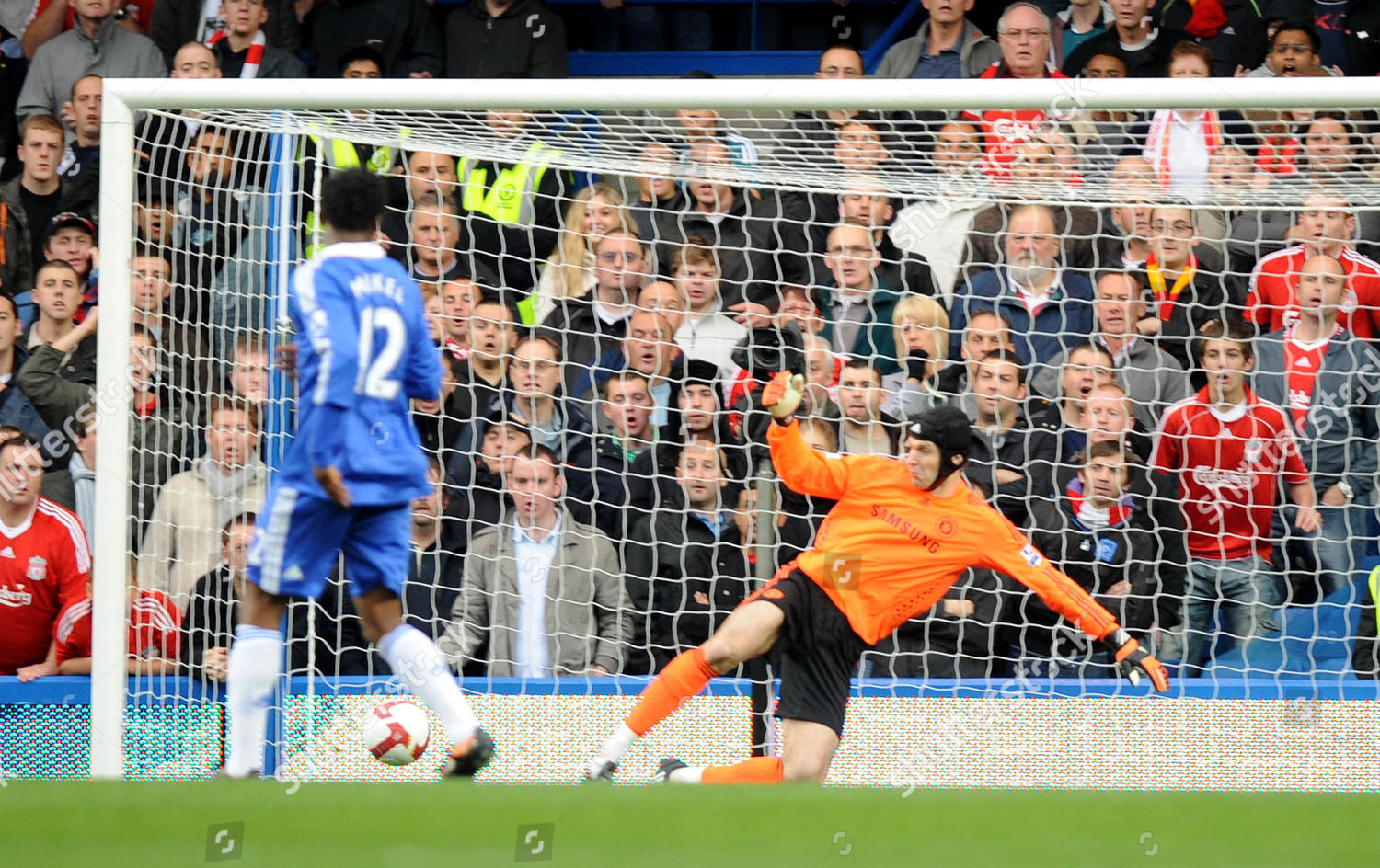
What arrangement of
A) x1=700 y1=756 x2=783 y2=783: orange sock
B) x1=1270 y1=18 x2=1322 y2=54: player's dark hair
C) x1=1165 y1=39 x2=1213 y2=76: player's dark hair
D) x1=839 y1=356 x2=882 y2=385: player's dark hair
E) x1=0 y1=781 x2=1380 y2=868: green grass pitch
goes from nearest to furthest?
x1=0 y1=781 x2=1380 y2=868: green grass pitch < x1=700 y1=756 x2=783 y2=783: orange sock < x1=839 y1=356 x2=882 y2=385: player's dark hair < x1=1165 y1=39 x2=1213 y2=76: player's dark hair < x1=1270 y1=18 x2=1322 y2=54: player's dark hair

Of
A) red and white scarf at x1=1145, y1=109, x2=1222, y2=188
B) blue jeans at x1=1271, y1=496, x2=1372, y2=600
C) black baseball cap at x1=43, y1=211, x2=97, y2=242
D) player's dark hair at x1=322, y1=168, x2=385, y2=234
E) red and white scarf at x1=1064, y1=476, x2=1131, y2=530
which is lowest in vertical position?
blue jeans at x1=1271, y1=496, x2=1372, y2=600

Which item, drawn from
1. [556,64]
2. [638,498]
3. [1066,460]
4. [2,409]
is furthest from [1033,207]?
[2,409]

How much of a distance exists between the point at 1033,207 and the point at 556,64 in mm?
2360

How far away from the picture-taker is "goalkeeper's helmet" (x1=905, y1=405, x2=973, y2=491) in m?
4.60

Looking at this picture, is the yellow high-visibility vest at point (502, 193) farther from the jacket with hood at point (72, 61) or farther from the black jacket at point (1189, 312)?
the black jacket at point (1189, 312)

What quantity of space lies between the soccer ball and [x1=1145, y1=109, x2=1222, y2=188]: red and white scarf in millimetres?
2898

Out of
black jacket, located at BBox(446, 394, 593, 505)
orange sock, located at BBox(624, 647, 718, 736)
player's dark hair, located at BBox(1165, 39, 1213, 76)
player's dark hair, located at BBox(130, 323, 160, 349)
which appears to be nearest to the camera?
orange sock, located at BBox(624, 647, 718, 736)

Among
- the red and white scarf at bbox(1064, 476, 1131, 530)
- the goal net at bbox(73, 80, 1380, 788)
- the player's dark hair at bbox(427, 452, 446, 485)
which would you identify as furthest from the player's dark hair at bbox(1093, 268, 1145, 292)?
the player's dark hair at bbox(427, 452, 446, 485)

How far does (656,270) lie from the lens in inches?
231

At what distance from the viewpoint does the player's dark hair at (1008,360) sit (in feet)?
18.1

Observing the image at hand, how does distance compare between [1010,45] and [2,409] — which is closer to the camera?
[2,409]

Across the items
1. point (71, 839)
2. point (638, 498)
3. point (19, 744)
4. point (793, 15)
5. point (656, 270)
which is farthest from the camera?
point (793, 15)

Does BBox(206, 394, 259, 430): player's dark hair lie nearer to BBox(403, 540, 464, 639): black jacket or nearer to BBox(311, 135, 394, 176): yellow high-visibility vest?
BBox(403, 540, 464, 639): black jacket

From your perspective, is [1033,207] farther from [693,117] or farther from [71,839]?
[71,839]
